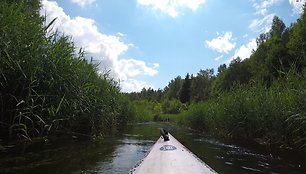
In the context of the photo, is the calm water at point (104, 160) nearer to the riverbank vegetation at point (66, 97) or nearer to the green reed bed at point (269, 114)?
the riverbank vegetation at point (66, 97)

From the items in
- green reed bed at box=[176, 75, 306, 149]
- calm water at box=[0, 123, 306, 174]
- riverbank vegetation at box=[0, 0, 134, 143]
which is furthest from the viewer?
green reed bed at box=[176, 75, 306, 149]

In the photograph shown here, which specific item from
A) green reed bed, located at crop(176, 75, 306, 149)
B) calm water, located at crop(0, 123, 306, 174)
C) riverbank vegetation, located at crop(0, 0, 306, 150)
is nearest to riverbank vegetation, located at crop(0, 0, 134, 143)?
riverbank vegetation, located at crop(0, 0, 306, 150)

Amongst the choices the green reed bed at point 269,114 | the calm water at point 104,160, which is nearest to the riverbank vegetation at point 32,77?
the calm water at point 104,160

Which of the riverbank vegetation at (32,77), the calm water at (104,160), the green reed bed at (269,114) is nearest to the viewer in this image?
the calm water at (104,160)

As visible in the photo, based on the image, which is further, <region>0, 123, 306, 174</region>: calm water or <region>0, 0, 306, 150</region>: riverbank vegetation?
<region>0, 0, 306, 150</region>: riverbank vegetation

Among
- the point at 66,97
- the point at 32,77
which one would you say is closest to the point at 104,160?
the point at 66,97

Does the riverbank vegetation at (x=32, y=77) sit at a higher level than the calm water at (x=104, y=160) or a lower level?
higher

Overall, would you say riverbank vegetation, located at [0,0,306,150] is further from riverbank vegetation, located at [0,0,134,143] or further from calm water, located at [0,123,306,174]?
calm water, located at [0,123,306,174]

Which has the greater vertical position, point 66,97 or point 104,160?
point 66,97

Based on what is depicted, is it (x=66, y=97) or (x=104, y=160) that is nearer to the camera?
(x=104, y=160)

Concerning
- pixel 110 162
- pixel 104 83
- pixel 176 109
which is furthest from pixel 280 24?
pixel 110 162

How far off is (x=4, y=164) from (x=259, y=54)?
4234cm

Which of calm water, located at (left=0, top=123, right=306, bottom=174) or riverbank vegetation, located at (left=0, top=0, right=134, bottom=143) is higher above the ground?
riverbank vegetation, located at (left=0, top=0, right=134, bottom=143)

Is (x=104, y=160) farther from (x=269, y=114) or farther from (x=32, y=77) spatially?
(x=269, y=114)
